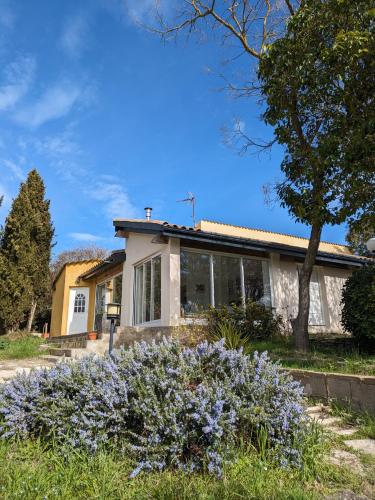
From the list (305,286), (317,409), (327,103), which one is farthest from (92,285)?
(317,409)

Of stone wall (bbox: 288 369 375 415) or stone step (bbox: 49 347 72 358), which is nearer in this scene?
stone wall (bbox: 288 369 375 415)

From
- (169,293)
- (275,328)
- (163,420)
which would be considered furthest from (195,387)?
(275,328)

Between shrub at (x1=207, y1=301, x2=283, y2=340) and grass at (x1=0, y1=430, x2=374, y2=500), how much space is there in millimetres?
6887

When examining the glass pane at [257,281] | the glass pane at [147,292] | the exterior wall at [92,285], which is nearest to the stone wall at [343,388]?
the glass pane at [257,281]

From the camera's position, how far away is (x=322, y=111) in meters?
8.63

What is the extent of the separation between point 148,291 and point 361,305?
6.80 m

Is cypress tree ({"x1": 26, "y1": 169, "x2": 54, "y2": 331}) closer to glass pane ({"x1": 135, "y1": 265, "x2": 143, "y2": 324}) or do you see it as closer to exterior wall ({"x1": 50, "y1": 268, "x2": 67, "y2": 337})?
exterior wall ({"x1": 50, "y1": 268, "x2": 67, "y2": 337})

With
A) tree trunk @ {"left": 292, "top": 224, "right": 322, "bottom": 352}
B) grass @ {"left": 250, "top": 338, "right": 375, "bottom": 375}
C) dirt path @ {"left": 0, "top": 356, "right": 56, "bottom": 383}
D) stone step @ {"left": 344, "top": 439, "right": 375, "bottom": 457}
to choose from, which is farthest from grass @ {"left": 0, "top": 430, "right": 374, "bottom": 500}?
tree trunk @ {"left": 292, "top": 224, "right": 322, "bottom": 352}

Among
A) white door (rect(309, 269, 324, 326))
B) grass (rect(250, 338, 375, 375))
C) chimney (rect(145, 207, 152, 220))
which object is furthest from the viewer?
chimney (rect(145, 207, 152, 220))

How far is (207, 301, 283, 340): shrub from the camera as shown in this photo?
1010 centimetres

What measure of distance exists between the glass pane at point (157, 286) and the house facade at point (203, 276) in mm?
30

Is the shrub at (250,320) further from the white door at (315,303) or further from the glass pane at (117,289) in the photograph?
the glass pane at (117,289)

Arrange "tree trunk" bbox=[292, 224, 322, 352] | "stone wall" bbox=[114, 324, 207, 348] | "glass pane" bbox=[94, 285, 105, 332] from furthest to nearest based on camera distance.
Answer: "glass pane" bbox=[94, 285, 105, 332] → "stone wall" bbox=[114, 324, 207, 348] → "tree trunk" bbox=[292, 224, 322, 352]

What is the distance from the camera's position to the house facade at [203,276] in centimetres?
1056
